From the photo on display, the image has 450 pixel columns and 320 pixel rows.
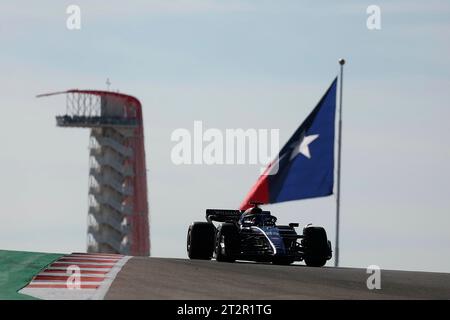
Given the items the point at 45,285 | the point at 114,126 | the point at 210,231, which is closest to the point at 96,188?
the point at 114,126

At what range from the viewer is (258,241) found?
110 ft

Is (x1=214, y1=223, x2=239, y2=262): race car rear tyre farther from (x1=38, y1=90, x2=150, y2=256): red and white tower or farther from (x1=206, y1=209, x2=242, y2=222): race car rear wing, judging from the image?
(x1=38, y1=90, x2=150, y2=256): red and white tower

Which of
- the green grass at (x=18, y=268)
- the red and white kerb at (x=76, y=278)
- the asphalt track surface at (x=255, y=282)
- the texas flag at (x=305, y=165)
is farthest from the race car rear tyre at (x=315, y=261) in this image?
the texas flag at (x=305, y=165)

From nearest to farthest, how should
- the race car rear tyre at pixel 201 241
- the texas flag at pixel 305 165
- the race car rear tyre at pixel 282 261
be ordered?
1. the race car rear tyre at pixel 282 261
2. the race car rear tyre at pixel 201 241
3. the texas flag at pixel 305 165

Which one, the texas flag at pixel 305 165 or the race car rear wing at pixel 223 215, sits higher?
the texas flag at pixel 305 165

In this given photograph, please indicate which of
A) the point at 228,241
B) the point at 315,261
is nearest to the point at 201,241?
the point at 228,241

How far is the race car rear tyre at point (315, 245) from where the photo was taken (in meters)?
33.0

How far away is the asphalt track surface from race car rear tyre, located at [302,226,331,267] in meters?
1.42

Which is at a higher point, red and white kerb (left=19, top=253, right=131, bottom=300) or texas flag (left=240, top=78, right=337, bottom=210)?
texas flag (left=240, top=78, right=337, bottom=210)

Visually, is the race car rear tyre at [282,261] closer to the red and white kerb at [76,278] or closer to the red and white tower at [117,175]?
the red and white kerb at [76,278]

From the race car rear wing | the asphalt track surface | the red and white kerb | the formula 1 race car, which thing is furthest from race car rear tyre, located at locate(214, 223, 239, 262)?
the red and white kerb

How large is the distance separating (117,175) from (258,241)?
127956mm

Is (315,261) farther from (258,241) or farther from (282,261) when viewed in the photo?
(258,241)

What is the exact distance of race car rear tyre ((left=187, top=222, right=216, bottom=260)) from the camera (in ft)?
112
